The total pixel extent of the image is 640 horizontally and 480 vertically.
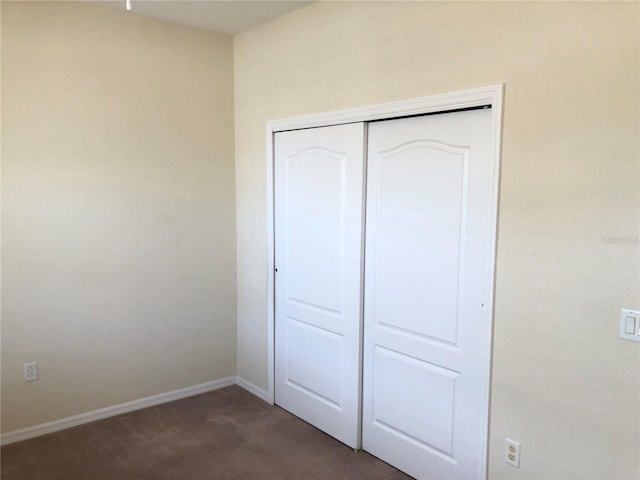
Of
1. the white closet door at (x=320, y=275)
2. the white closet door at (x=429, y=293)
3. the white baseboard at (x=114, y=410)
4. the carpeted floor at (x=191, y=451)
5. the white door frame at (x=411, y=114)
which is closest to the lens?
the white door frame at (x=411, y=114)

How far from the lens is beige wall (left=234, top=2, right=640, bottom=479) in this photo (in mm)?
1755

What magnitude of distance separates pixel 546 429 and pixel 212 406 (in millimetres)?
2321

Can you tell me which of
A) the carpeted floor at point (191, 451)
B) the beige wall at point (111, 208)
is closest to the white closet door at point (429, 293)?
the carpeted floor at point (191, 451)

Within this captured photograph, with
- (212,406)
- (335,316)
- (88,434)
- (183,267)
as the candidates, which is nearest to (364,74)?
(335,316)

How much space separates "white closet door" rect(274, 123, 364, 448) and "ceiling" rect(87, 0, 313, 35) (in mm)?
792

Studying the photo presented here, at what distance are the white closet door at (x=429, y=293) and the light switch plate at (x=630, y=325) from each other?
54 centimetres

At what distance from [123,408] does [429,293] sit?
91.8 inches

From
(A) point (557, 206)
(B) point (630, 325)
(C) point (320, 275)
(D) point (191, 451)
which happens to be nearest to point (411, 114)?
(A) point (557, 206)

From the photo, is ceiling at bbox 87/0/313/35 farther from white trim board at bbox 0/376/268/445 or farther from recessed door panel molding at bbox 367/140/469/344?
white trim board at bbox 0/376/268/445

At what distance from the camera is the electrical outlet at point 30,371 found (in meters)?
2.98

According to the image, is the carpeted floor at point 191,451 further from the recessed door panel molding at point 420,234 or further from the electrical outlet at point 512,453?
the recessed door panel molding at point 420,234

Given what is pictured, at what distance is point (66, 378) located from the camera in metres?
3.13

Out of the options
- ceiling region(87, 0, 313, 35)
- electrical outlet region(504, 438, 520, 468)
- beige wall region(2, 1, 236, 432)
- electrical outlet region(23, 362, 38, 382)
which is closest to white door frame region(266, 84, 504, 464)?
electrical outlet region(504, 438, 520, 468)

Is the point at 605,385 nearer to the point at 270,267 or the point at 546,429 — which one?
the point at 546,429
